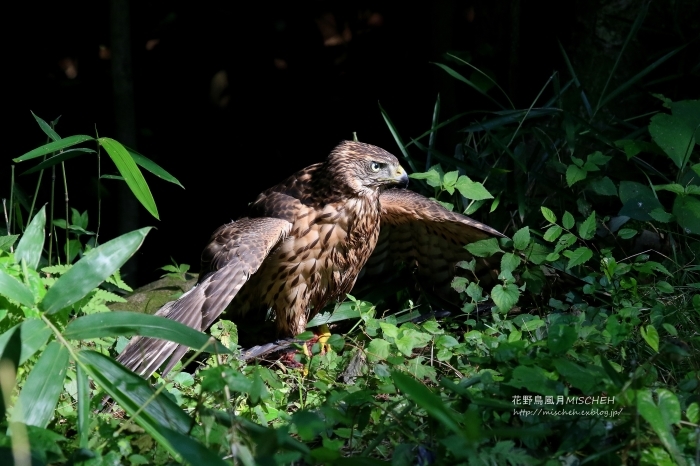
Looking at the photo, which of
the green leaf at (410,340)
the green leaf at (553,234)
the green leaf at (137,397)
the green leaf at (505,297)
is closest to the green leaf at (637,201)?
the green leaf at (553,234)

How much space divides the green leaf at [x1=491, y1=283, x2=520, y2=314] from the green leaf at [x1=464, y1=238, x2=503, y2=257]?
0.34m

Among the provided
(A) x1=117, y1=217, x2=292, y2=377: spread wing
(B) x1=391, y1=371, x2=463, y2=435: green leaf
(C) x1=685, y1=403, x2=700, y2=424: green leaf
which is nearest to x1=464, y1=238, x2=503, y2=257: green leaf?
(A) x1=117, y1=217, x2=292, y2=377: spread wing

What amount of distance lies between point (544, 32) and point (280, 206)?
305 centimetres

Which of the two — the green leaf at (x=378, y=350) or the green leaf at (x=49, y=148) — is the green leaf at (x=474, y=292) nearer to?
the green leaf at (x=378, y=350)

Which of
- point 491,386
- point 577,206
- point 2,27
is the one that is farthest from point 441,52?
point 491,386

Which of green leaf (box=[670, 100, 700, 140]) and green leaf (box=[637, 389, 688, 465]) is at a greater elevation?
green leaf (box=[670, 100, 700, 140])

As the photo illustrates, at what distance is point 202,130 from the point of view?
6.72m

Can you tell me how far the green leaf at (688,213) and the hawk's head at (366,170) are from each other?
1.38 m

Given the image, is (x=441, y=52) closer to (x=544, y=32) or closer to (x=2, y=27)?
(x=544, y=32)

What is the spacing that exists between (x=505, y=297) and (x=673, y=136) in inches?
52.3

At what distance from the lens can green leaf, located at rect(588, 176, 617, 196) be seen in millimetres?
4578

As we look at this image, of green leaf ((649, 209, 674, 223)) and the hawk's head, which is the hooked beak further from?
green leaf ((649, 209, 674, 223))

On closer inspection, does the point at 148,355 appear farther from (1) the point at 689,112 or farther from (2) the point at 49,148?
(1) the point at 689,112

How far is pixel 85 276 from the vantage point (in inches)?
109
